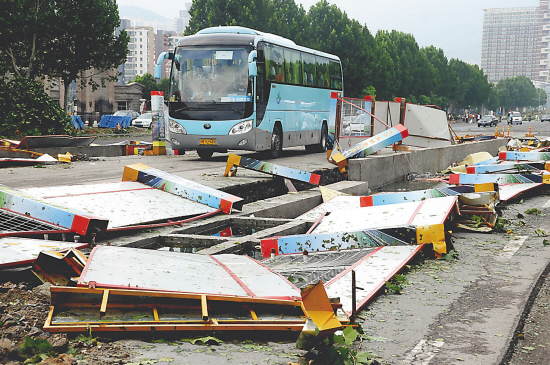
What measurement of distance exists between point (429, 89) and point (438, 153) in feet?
277

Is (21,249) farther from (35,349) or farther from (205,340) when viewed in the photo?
(205,340)

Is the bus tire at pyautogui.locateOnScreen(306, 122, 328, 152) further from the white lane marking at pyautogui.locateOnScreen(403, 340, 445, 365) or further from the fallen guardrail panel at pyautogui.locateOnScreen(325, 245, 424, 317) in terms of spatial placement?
the white lane marking at pyautogui.locateOnScreen(403, 340, 445, 365)

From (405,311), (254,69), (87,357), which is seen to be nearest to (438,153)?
(254,69)

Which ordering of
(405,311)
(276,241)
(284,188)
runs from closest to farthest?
(405,311), (276,241), (284,188)

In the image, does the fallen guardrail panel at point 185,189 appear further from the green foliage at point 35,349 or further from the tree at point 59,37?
the tree at point 59,37

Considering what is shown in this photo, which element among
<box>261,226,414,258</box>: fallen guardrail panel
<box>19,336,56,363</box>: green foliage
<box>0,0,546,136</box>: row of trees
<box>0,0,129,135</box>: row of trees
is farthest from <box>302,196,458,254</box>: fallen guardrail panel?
<box>0,0,129,135</box>: row of trees

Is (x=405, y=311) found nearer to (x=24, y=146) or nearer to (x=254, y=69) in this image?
(x=254, y=69)

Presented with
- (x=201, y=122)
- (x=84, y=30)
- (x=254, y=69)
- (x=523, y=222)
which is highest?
(x=84, y=30)

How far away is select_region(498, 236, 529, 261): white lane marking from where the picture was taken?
7.19 meters

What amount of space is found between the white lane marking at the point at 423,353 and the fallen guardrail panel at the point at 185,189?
4897 millimetres

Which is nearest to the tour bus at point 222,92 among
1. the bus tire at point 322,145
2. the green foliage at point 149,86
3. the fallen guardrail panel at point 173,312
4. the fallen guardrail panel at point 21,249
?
the bus tire at point 322,145

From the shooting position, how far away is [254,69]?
17.5 meters

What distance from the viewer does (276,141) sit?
1966cm

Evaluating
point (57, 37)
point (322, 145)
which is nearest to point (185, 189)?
point (322, 145)
